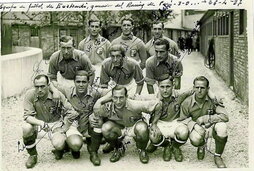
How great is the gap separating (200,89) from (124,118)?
0.38m

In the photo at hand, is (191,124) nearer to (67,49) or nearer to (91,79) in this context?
(91,79)

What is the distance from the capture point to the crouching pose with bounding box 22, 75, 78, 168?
75.5 inches

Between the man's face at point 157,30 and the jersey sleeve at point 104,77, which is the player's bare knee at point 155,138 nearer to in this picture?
the jersey sleeve at point 104,77

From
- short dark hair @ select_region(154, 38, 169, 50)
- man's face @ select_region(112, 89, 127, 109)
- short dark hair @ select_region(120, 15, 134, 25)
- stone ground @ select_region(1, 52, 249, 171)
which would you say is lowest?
stone ground @ select_region(1, 52, 249, 171)

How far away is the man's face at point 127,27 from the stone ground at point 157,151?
0.30 metres

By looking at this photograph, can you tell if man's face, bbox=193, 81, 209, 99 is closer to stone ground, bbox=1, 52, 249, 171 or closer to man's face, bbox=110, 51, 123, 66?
stone ground, bbox=1, 52, 249, 171

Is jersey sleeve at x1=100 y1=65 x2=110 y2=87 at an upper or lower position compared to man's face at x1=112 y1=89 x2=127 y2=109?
upper

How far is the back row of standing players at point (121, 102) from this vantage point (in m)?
1.91

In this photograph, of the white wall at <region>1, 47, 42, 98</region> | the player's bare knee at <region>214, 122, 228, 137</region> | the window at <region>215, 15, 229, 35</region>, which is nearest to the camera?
the player's bare knee at <region>214, 122, 228, 137</region>

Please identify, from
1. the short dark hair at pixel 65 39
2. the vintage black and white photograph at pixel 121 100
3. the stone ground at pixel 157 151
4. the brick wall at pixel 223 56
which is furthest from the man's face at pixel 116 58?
the brick wall at pixel 223 56

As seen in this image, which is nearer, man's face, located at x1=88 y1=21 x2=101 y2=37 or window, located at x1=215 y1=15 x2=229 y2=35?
man's face, located at x1=88 y1=21 x2=101 y2=37

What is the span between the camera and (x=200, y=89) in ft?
6.28

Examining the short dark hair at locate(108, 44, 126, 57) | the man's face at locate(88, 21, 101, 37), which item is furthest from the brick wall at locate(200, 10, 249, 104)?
the man's face at locate(88, 21, 101, 37)

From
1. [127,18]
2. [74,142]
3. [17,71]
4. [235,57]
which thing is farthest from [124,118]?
[235,57]
